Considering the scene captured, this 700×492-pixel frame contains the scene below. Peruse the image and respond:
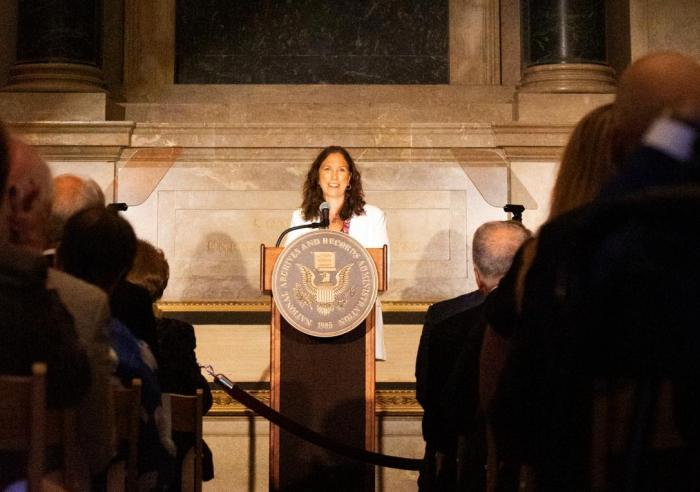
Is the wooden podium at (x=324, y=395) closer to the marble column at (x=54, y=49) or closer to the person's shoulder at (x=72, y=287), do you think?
the person's shoulder at (x=72, y=287)

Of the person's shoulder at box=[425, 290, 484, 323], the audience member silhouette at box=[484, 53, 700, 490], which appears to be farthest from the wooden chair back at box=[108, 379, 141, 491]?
the person's shoulder at box=[425, 290, 484, 323]

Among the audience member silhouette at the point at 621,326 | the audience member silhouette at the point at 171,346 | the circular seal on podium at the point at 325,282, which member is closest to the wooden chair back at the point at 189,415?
the audience member silhouette at the point at 171,346

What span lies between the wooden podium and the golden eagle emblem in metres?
0.18

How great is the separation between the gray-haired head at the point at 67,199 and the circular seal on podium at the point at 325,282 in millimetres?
1354

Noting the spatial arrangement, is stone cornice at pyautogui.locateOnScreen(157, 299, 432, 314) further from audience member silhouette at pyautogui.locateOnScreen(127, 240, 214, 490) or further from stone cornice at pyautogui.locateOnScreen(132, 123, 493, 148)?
audience member silhouette at pyautogui.locateOnScreen(127, 240, 214, 490)

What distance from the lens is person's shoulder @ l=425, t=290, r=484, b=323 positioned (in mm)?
3814

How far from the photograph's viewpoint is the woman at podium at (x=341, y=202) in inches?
213

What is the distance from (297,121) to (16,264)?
5.57m

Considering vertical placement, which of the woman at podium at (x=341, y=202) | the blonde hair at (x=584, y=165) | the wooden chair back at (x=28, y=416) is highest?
the woman at podium at (x=341, y=202)

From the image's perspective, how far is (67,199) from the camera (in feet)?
10.6

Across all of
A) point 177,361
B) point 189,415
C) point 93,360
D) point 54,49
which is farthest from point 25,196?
point 54,49

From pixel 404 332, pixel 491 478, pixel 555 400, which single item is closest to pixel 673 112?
pixel 555 400

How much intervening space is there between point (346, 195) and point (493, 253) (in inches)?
91.7

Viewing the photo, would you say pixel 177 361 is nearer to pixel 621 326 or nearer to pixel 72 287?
pixel 72 287
